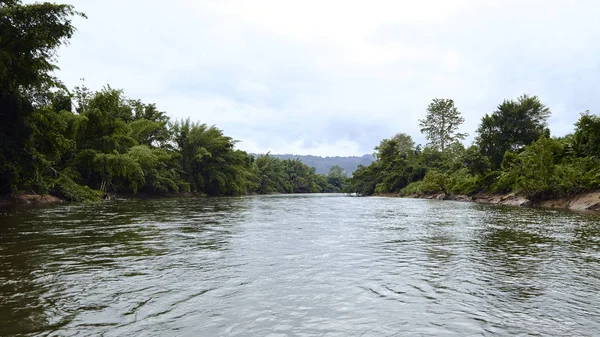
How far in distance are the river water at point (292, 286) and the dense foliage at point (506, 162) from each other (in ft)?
56.2

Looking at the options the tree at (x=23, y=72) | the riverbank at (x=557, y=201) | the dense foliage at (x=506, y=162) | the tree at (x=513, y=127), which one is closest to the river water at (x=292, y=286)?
the tree at (x=23, y=72)

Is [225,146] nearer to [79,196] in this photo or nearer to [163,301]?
[79,196]

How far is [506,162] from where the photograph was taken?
33906 millimetres

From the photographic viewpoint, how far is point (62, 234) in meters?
9.13

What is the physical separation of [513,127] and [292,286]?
135 feet

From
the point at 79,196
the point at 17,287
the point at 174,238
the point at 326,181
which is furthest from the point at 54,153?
the point at 326,181

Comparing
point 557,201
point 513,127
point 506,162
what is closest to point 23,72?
point 557,201

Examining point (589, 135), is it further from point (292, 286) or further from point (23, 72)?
point (23, 72)

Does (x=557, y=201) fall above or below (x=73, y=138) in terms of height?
below

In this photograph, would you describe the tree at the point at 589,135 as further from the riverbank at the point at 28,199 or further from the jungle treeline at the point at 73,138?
the riverbank at the point at 28,199

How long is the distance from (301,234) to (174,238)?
10.8 ft

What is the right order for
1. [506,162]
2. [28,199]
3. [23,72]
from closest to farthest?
1. [23,72]
2. [28,199]
3. [506,162]

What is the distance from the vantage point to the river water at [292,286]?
361 cm

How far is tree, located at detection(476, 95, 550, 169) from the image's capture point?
38625mm
